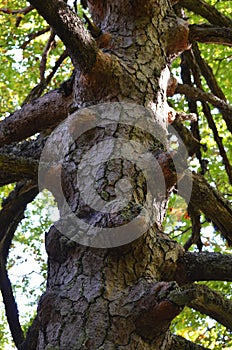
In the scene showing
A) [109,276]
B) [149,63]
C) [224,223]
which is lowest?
[109,276]

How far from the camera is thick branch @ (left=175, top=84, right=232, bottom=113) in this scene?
4.41 meters

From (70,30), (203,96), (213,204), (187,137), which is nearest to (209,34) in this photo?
(203,96)

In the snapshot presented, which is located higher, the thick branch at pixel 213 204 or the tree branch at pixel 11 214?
the tree branch at pixel 11 214

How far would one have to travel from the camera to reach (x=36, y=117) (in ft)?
12.9

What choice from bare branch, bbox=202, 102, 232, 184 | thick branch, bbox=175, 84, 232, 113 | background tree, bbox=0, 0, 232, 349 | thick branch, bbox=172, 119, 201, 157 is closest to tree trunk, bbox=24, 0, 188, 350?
background tree, bbox=0, 0, 232, 349

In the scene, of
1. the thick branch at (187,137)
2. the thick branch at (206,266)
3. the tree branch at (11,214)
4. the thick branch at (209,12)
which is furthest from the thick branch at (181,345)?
the thick branch at (209,12)

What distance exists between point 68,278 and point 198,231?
2378mm

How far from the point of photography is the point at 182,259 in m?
2.93

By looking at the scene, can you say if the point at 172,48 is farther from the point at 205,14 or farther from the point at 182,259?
the point at 182,259

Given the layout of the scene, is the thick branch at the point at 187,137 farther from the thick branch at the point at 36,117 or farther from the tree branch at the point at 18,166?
the tree branch at the point at 18,166

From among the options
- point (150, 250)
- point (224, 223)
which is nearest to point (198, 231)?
point (224, 223)

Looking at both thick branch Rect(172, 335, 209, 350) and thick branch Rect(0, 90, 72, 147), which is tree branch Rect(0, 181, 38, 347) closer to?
thick branch Rect(0, 90, 72, 147)

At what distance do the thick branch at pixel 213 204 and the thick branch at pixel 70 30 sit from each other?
1.12m

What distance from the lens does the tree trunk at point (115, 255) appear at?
250 centimetres
